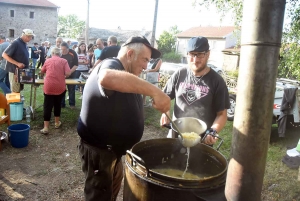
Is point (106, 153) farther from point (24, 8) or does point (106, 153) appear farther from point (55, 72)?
point (24, 8)

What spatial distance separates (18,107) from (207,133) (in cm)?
529

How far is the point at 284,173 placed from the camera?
14.8ft

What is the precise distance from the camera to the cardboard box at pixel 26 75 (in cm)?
588

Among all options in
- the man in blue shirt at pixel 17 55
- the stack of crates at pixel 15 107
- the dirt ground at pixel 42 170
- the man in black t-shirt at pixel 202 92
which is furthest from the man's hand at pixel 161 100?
the man in blue shirt at pixel 17 55

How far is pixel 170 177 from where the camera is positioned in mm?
1672

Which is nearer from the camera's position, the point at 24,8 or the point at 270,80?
the point at 270,80

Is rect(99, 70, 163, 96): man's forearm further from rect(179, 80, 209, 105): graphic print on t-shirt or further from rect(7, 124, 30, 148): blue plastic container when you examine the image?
rect(7, 124, 30, 148): blue plastic container

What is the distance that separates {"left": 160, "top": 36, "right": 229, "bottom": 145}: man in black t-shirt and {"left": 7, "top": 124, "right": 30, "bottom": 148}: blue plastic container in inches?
126

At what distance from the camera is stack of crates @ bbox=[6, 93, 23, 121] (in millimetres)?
5957

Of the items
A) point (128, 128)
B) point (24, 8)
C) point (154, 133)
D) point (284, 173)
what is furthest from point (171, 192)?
point (24, 8)

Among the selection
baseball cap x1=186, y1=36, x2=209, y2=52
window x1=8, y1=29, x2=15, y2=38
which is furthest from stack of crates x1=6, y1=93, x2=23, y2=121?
window x1=8, y1=29, x2=15, y2=38

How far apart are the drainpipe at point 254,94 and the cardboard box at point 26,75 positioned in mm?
5762

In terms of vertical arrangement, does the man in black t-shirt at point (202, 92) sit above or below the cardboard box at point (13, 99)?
above

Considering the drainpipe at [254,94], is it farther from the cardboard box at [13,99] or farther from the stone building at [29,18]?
the stone building at [29,18]
